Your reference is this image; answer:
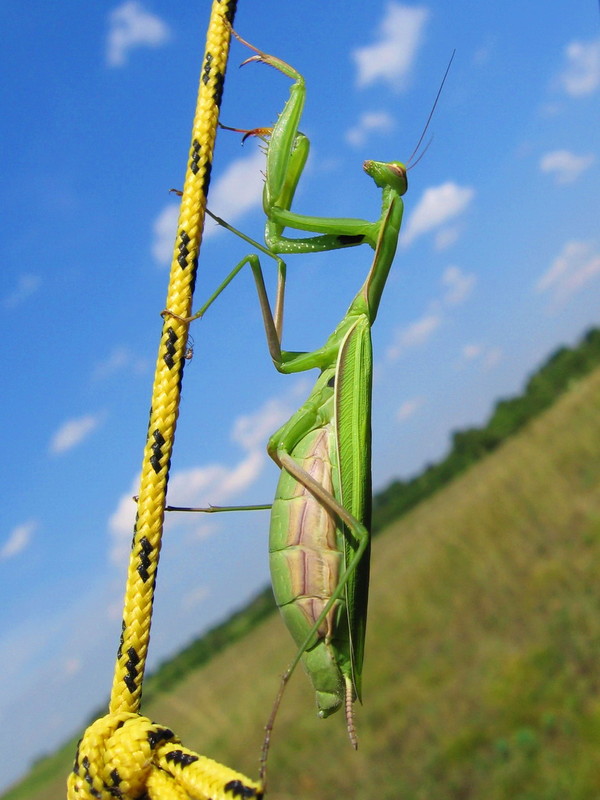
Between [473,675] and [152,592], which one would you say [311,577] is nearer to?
[152,592]

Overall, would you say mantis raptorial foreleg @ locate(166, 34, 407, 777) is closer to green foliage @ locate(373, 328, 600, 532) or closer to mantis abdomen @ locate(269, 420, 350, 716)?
mantis abdomen @ locate(269, 420, 350, 716)

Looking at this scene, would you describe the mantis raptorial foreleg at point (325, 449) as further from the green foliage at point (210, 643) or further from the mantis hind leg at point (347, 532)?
the green foliage at point (210, 643)

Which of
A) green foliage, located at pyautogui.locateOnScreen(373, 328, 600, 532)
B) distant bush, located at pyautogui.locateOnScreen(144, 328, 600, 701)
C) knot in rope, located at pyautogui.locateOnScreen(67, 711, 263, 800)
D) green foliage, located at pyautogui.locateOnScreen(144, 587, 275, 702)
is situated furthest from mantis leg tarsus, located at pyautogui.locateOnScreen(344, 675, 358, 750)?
green foliage, located at pyautogui.locateOnScreen(373, 328, 600, 532)

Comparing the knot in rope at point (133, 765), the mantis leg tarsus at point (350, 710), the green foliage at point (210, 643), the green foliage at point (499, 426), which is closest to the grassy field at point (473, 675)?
the mantis leg tarsus at point (350, 710)

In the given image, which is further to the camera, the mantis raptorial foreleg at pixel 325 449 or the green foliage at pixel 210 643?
the green foliage at pixel 210 643

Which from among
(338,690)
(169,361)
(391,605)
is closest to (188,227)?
(169,361)

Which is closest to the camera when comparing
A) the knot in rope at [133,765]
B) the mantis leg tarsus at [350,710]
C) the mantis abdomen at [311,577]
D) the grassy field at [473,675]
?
the knot in rope at [133,765]
